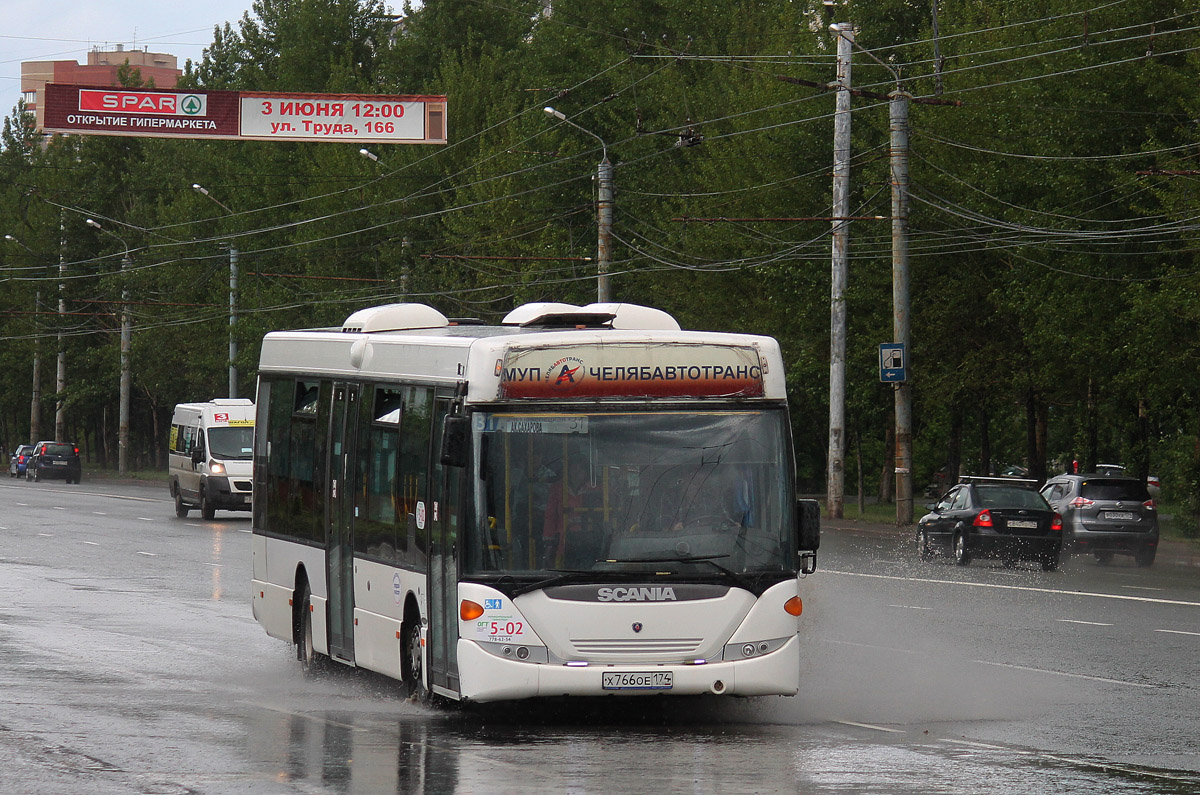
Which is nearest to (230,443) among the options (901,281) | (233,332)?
(901,281)

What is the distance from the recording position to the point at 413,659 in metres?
12.7

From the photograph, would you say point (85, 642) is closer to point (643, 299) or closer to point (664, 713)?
Answer: point (664, 713)

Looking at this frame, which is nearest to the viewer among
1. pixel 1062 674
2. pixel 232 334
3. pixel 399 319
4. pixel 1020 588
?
pixel 1062 674

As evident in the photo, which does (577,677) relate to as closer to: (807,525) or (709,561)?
(709,561)

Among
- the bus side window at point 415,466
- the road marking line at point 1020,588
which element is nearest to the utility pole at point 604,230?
the road marking line at point 1020,588

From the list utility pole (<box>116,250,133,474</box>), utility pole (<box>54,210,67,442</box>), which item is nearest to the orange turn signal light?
utility pole (<box>116,250,133,474</box>)

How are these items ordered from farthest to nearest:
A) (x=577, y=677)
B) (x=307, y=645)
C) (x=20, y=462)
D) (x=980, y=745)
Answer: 1. (x=20, y=462)
2. (x=307, y=645)
3. (x=577, y=677)
4. (x=980, y=745)

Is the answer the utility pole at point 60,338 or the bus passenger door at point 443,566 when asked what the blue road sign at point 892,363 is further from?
the utility pole at point 60,338

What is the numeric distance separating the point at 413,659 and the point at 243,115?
144ft

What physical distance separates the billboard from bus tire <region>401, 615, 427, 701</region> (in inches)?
1682

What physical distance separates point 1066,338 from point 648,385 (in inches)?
1061

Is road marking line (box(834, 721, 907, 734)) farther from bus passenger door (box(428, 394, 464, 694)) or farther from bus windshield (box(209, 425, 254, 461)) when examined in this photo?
bus windshield (box(209, 425, 254, 461))

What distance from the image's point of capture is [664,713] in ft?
41.1

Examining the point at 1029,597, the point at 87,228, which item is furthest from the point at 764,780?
the point at 87,228
